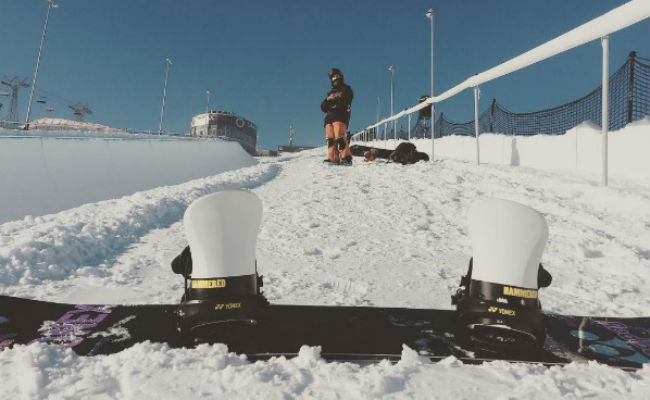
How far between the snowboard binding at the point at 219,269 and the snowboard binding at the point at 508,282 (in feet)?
3.29

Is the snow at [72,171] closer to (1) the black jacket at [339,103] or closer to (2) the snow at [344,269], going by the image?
(2) the snow at [344,269]

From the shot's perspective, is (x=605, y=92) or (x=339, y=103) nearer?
(x=605, y=92)

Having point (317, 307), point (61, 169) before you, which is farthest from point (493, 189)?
point (61, 169)

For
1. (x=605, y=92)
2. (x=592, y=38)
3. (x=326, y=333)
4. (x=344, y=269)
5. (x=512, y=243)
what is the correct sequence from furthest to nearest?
1. (x=605, y=92)
2. (x=592, y=38)
3. (x=344, y=269)
4. (x=326, y=333)
5. (x=512, y=243)

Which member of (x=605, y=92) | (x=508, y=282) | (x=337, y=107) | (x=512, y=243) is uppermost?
(x=337, y=107)

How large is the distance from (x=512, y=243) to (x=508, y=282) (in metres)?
0.17

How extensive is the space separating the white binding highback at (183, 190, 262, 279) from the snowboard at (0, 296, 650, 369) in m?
0.26

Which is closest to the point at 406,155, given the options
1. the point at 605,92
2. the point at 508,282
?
the point at 605,92

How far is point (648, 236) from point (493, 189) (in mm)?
2392

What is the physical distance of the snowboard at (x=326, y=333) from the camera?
1.88m

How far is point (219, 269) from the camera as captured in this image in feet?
6.05

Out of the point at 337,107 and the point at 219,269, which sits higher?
the point at 337,107

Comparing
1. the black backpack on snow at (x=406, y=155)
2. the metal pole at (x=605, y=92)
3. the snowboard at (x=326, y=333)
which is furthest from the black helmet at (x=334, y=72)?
the snowboard at (x=326, y=333)

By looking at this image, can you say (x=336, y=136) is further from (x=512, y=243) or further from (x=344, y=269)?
(x=512, y=243)
